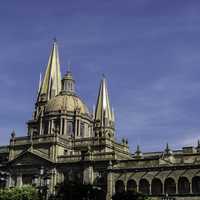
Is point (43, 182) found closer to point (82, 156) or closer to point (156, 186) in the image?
point (82, 156)

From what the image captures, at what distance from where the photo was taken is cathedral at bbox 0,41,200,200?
67312 mm

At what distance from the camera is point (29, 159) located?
262 ft

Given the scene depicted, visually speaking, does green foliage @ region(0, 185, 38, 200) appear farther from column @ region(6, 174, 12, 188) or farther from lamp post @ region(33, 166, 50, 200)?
column @ region(6, 174, 12, 188)

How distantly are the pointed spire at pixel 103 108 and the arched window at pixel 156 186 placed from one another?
28.0 meters

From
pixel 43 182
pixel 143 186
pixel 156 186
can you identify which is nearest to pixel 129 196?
pixel 156 186

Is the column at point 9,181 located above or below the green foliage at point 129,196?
above

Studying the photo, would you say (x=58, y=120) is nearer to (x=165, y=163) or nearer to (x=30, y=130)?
(x=30, y=130)

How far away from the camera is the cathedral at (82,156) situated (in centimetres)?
6731

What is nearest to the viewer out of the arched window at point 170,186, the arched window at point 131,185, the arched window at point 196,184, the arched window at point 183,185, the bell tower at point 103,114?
the arched window at point 196,184

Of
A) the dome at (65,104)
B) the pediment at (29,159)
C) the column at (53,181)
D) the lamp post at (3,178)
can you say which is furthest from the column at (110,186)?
the dome at (65,104)

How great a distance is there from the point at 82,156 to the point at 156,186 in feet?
45.7

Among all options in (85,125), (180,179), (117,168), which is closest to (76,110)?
(85,125)

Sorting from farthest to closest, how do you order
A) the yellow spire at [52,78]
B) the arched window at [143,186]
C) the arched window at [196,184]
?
1. the yellow spire at [52,78]
2. the arched window at [143,186]
3. the arched window at [196,184]

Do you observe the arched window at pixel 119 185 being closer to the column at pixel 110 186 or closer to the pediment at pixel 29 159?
the column at pixel 110 186
